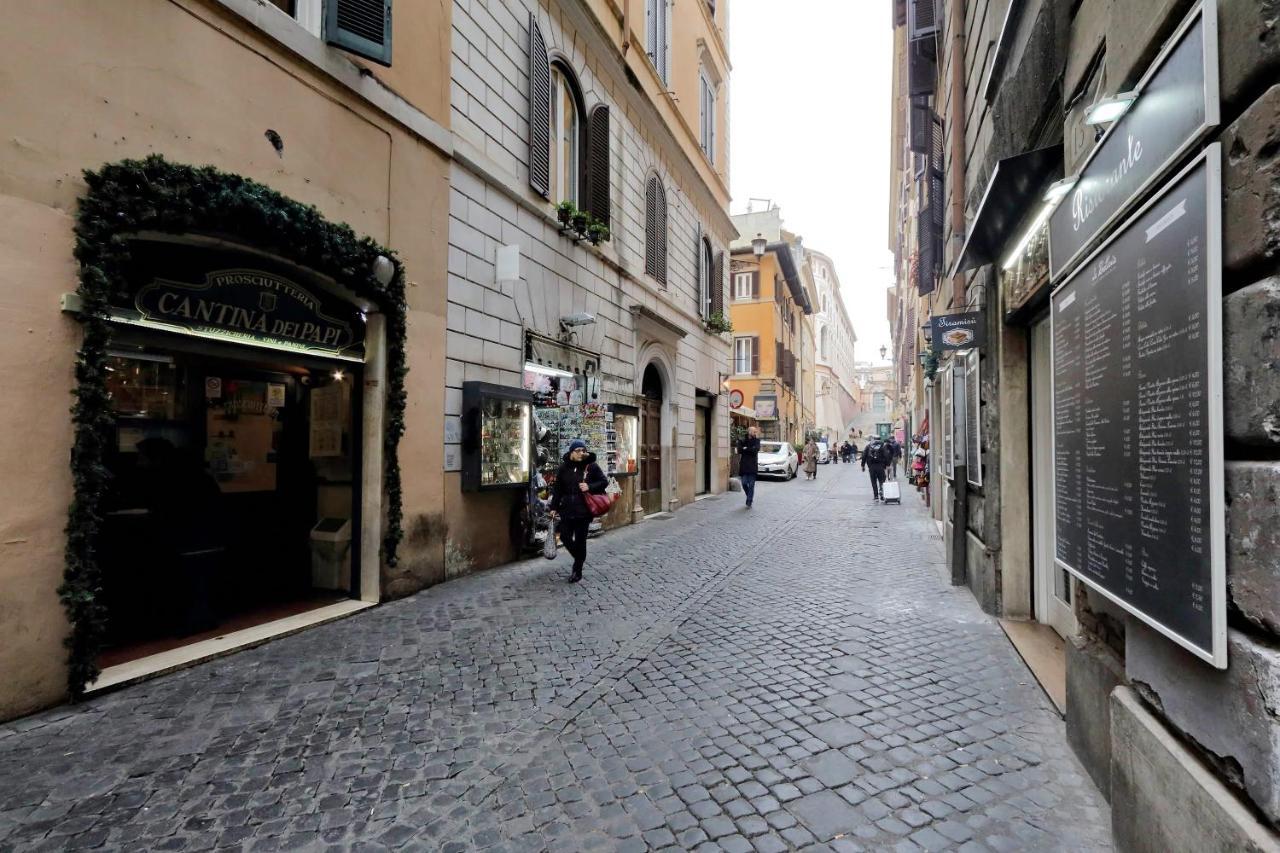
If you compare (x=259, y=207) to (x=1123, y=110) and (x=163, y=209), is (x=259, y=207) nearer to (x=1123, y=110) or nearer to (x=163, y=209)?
(x=163, y=209)

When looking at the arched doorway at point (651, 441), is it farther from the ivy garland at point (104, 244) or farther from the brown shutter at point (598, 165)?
the ivy garland at point (104, 244)

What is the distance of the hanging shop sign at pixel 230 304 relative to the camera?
4.57 metres

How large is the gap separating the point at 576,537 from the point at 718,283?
475 inches

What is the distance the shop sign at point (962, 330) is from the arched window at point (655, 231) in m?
7.37

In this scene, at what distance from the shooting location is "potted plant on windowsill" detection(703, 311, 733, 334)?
16.7 m

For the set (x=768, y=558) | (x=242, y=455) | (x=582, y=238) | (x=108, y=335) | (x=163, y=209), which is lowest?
(x=768, y=558)

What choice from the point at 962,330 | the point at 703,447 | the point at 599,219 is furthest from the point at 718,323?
the point at 962,330

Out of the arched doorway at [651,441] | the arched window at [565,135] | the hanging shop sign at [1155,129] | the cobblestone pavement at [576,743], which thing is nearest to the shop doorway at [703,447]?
the arched doorway at [651,441]

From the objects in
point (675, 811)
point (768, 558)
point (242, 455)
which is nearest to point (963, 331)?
point (768, 558)

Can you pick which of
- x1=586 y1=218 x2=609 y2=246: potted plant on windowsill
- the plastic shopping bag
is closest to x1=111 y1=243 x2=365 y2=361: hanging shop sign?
the plastic shopping bag

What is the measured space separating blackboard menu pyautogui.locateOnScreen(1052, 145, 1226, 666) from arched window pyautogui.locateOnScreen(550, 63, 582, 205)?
843 centimetres

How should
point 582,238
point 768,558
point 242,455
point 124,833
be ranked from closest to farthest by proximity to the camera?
point 124,833, point 242,455, point 768,558, point 582,238

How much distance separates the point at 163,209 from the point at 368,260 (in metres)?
1.83

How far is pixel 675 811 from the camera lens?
2.83 metres
